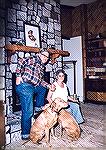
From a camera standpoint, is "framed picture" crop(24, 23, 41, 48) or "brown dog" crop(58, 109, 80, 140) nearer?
"brown dog" crop(58, 109, 80, 140)

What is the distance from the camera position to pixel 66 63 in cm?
729

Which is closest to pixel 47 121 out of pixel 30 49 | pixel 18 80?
pixel 18 80

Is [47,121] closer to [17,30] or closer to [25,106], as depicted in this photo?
[25,106]

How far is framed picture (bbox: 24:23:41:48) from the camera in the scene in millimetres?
4137

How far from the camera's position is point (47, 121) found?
3207 mm

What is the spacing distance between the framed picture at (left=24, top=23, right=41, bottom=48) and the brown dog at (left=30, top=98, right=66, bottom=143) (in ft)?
4.72

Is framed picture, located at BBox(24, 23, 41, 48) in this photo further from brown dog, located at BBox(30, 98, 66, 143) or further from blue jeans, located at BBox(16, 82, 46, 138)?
brown dog, located at BBox(30, 98, 66, 143)

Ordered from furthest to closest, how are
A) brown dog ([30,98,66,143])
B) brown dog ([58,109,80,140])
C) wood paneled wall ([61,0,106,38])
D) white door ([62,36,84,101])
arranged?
Result: 1. white door ([62,36,84,101])
2. wood paneled wall ([61,0,106,38])
3. brown dog ([58,109,80,140])
4. brown dog ([30,98,66,143])

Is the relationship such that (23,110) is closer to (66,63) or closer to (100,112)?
(100,112)

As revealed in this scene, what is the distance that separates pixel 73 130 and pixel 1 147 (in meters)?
1.10

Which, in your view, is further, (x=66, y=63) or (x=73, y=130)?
(x=66, y=63)

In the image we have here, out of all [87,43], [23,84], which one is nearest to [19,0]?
[23,84]

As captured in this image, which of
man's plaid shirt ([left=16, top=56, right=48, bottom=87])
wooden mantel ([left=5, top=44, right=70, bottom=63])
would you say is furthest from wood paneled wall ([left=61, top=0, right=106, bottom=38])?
man's plaid shirt ([left=16, top=56, right=48, bottom=87])

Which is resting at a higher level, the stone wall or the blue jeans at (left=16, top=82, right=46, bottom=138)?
the stone wall
